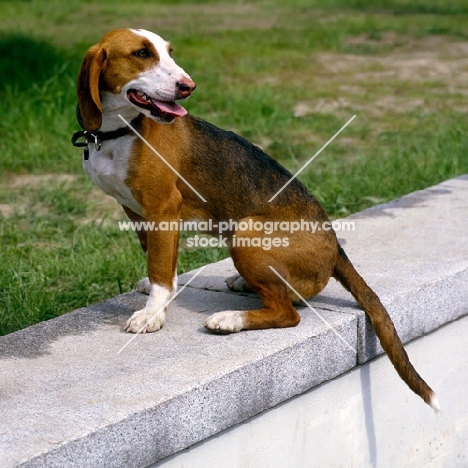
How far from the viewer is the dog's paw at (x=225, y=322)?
2934 millimetres

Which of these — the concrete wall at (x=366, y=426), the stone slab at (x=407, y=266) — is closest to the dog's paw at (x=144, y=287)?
the stone slab at (x=407, y=266)

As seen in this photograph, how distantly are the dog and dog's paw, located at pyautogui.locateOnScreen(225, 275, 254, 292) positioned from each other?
0.24 m

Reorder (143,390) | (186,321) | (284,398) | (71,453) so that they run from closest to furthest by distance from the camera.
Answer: (71,453) → (143,390) → (284,398) → (186,321)

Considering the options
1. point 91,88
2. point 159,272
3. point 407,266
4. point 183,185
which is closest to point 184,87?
point 91,88

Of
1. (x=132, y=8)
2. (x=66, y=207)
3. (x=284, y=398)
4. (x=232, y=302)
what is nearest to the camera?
(x=284, y=398)

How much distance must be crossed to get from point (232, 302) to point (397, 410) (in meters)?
0.70

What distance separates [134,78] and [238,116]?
4.30 meters

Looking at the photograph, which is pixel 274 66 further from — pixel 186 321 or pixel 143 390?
pixel 143 390

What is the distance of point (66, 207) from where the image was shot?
17.5 feet

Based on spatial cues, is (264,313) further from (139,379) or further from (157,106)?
(157,106)

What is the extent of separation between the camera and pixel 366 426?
10.4ft

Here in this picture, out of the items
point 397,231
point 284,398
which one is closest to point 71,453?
point 284,398

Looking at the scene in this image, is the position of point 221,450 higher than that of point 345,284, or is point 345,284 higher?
point 345,284

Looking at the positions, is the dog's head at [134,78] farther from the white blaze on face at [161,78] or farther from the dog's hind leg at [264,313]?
the dog's hind leg at [264,313]
